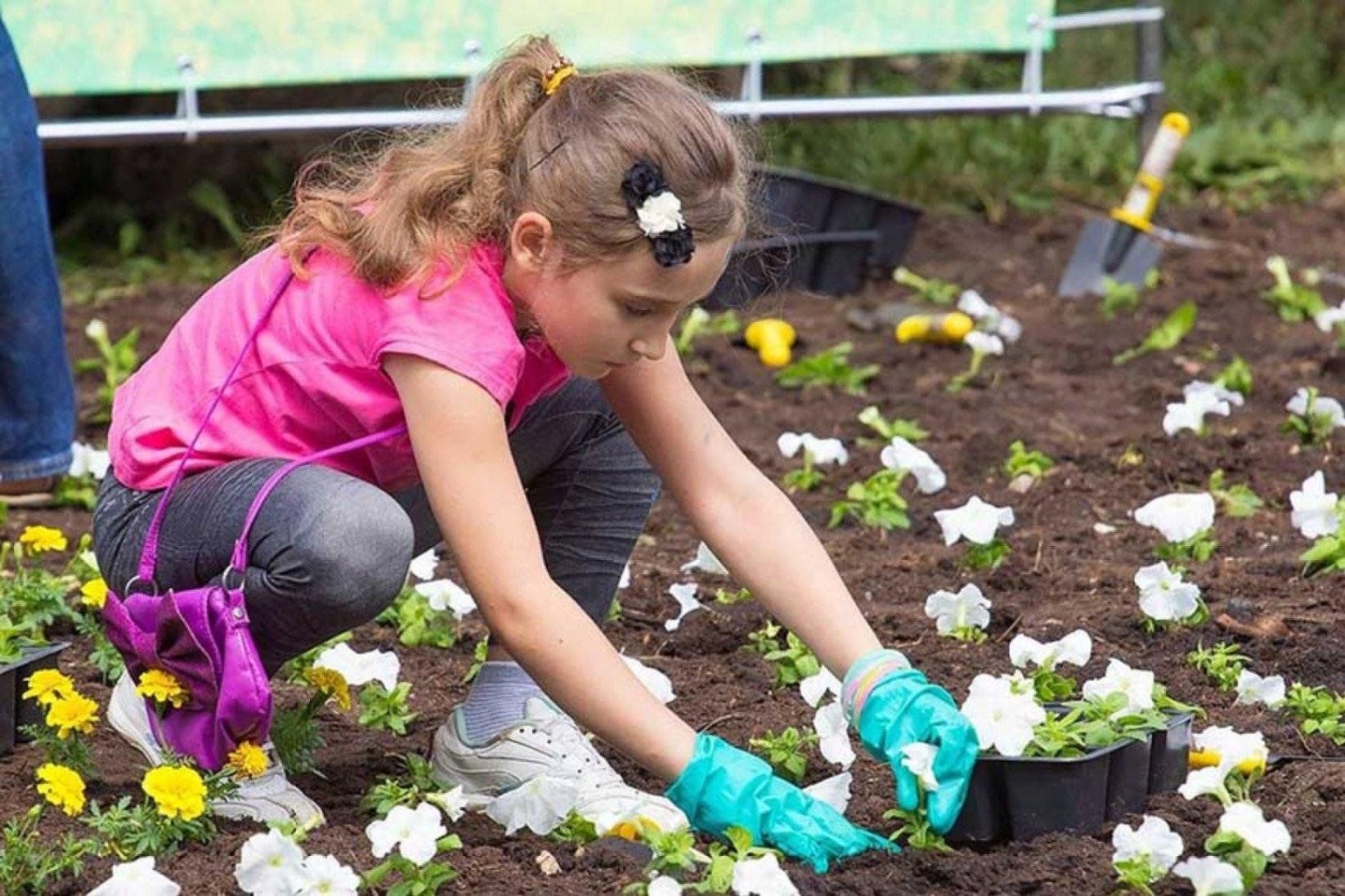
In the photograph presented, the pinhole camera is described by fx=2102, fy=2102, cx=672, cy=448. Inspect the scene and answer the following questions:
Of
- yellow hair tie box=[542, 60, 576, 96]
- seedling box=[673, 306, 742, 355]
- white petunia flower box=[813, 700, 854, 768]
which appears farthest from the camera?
seedling box=[673, 306, 742, 355]

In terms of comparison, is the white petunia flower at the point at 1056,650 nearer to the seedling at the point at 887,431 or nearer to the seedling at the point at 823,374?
the seedling at the point at 887,431

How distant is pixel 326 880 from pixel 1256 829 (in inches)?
36.4

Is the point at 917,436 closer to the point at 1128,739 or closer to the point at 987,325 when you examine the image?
the point at 987,325

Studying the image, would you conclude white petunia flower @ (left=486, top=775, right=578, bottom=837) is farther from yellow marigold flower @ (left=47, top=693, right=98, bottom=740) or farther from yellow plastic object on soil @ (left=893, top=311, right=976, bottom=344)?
yellow plastic object on soil @ (left=893, top=311, right=976, bottom=344)

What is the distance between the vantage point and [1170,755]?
2.34 m

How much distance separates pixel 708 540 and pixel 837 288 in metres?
3.05

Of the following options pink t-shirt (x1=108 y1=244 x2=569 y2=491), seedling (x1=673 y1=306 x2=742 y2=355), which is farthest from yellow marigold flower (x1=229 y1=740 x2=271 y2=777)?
seedling (x1=673 y1=306 x2=742 y2=355)

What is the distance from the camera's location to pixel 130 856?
229cm

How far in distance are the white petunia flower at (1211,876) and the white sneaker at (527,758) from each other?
680 millimetres

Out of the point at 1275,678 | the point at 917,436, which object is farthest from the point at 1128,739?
the point at 917,436

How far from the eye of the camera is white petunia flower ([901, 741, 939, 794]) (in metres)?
2.19

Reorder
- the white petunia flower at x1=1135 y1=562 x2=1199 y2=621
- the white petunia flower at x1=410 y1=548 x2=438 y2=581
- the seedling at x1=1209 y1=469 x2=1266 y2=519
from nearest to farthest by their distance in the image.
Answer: the white petunia flower at x1=1135 y1=562 x2=1199 y2=621 → the white petunia flower at x1=410 y1=548 x2=438 y2=581 → the seedling at x1=1209 y1=469 x2=1266 y2=519

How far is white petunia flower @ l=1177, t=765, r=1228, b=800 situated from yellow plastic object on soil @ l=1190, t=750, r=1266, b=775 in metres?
0.07

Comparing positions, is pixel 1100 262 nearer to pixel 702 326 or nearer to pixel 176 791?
pixel 702 326
